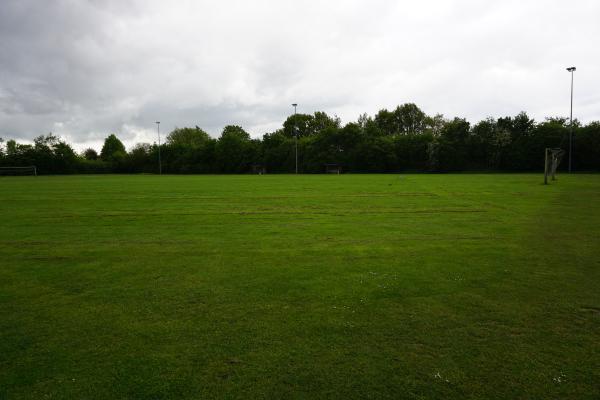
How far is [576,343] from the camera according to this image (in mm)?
3768

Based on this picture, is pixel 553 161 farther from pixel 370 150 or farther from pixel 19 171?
pixel 19 171

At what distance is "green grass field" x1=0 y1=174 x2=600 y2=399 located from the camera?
126 inches

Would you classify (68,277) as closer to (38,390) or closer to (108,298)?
(108,298)

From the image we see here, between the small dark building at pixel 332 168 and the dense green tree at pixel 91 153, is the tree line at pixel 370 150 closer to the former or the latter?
the small dark building at pixel 332 168

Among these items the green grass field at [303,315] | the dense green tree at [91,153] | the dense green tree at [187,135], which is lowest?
the green grass field at [303,315]

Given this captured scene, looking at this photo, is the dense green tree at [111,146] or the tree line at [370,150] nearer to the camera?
the tree line at [370,150]

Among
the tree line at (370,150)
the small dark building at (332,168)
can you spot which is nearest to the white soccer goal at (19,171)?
the tree line at (370,150)

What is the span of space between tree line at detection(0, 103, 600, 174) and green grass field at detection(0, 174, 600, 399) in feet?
199

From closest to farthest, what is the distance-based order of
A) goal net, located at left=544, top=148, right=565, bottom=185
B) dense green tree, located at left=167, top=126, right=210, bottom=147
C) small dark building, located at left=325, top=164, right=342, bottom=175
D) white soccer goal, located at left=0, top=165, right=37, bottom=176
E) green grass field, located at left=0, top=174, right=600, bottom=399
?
green grass field, located at left=0, top=174, right=600, bottom=399
goal net, located at left=544, top=148, right=565, bottom=185
small dark building, located at left=325, top=164, right=342, bottom=175
white soccer goal, located at left=0, top=165, right=37, bottom=176
dense green tree, located at left=167, top=126, right=210, bottom=147

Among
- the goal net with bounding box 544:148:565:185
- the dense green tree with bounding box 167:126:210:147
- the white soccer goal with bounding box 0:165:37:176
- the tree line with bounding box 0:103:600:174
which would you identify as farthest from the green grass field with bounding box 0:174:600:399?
the dense green tree with bounding box 167:126:210:147

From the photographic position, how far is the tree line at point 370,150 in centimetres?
6147

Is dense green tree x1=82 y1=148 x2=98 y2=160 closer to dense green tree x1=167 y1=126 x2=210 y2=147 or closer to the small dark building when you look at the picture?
dense green tree x1=167 y1=126 x2=210 y2=147

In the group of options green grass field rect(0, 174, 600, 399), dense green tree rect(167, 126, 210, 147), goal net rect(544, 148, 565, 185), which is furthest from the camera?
dense green tree rect(167, 126, 210, 147)

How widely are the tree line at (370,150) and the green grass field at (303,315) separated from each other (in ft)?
199
